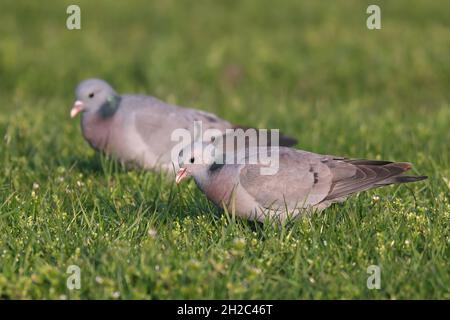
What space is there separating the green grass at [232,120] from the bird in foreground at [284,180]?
128 millimetres

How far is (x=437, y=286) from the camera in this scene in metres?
4.10

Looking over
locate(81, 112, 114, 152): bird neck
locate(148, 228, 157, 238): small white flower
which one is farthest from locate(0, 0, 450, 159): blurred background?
locate(148, 228, 157, 238): small white flower

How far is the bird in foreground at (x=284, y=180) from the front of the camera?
5.11 meters

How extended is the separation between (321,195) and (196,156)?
0.87 metres

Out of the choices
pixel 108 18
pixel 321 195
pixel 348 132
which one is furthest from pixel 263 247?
pixel 108 18

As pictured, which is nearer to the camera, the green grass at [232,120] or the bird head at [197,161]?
the green grass at [232,120]

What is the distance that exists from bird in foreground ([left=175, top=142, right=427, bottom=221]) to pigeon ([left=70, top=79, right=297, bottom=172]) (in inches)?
59.3

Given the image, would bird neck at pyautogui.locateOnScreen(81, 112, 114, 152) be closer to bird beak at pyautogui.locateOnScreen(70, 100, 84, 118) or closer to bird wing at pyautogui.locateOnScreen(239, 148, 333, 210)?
bird beak at pyautogui.locateOnScreen(70, 100, 84, 118)

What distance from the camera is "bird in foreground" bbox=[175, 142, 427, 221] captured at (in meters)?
5.11

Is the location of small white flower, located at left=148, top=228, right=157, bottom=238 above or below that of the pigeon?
below

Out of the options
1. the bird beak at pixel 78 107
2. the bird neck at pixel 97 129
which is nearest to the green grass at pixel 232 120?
the bird neck at pixel 97 129

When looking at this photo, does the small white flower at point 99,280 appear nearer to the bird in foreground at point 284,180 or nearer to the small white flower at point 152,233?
the small white flower at point 152,233

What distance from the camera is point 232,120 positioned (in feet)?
28.7

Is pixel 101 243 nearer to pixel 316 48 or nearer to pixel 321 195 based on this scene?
pixel 321 195
